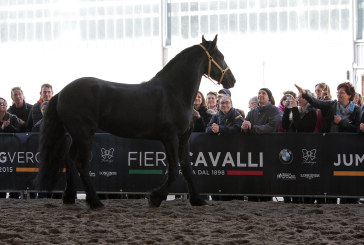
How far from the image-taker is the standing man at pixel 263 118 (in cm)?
793

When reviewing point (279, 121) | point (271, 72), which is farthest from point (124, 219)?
point (271, 72)

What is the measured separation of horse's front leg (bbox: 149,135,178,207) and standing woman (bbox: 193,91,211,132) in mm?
1781

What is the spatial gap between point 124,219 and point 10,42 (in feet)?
51.1

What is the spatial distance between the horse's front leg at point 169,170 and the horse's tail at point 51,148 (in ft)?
4.09

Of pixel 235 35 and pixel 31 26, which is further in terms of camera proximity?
pixel 31 26

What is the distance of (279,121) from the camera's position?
26.9ft

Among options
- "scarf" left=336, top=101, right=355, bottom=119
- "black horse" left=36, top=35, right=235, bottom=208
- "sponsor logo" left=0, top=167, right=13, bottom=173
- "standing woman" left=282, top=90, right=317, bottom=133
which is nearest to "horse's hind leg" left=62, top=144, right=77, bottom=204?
"black horse" left=36, top=35, right=235, bottom=208

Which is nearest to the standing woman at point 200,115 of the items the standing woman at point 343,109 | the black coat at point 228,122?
the black coat at point 228,122

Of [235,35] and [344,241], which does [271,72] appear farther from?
[344,241]

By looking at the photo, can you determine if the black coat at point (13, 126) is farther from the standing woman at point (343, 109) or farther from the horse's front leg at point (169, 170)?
the standing woman at point (343, 109)

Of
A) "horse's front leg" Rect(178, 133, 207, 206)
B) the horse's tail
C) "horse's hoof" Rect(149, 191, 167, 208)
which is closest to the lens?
the horse's tail

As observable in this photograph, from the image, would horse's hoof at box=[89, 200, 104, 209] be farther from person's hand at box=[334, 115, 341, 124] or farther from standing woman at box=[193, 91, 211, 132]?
person's hand at box=[334, 115, 341, 124]

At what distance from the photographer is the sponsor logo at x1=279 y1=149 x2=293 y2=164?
784 centimetres

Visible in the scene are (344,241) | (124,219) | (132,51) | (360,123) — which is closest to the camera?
(344,241)
